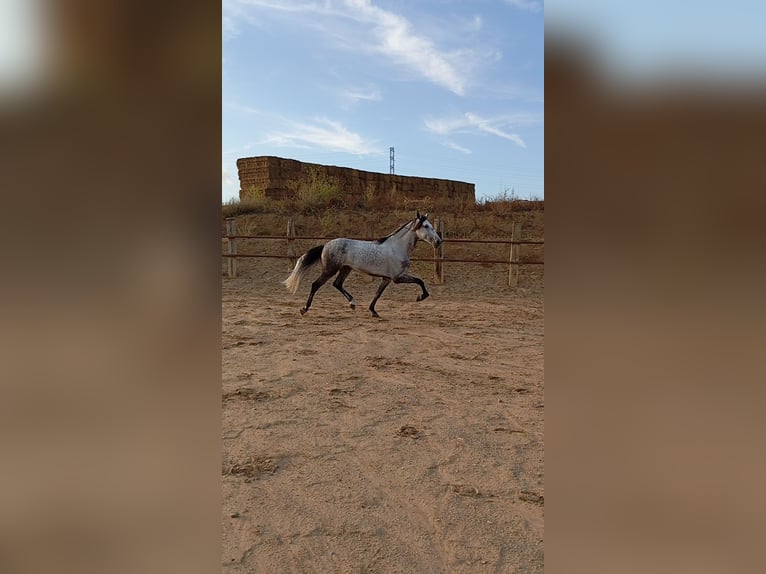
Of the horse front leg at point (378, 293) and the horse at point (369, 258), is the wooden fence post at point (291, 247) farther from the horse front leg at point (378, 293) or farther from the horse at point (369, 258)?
the horse front leg at point (378, 293)

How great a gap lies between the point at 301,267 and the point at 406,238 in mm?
1650

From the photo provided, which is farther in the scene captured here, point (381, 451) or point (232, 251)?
point (232, 251)

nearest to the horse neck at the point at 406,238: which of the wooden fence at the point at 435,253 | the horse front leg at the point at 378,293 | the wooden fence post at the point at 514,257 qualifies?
the horse front leg at the point at 378,293

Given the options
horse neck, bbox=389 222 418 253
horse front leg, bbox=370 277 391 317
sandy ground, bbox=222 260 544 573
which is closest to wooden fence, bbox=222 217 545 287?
horse neck, bbox=389 222 418 253

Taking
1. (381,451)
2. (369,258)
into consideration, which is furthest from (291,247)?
(381,451)

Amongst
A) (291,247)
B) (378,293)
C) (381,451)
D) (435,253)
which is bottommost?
(381,451)

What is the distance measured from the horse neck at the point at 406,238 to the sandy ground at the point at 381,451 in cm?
170

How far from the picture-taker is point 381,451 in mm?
2816

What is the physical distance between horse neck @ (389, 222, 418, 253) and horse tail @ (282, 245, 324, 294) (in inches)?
45.5

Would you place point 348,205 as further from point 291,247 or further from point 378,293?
point 378,293

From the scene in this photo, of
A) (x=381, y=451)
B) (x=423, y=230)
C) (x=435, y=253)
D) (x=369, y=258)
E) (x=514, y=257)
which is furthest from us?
(x=435, y=253)

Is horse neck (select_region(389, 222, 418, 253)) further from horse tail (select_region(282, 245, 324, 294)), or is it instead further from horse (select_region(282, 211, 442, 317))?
horse tail (select_region(282, 245, 324, 294))
